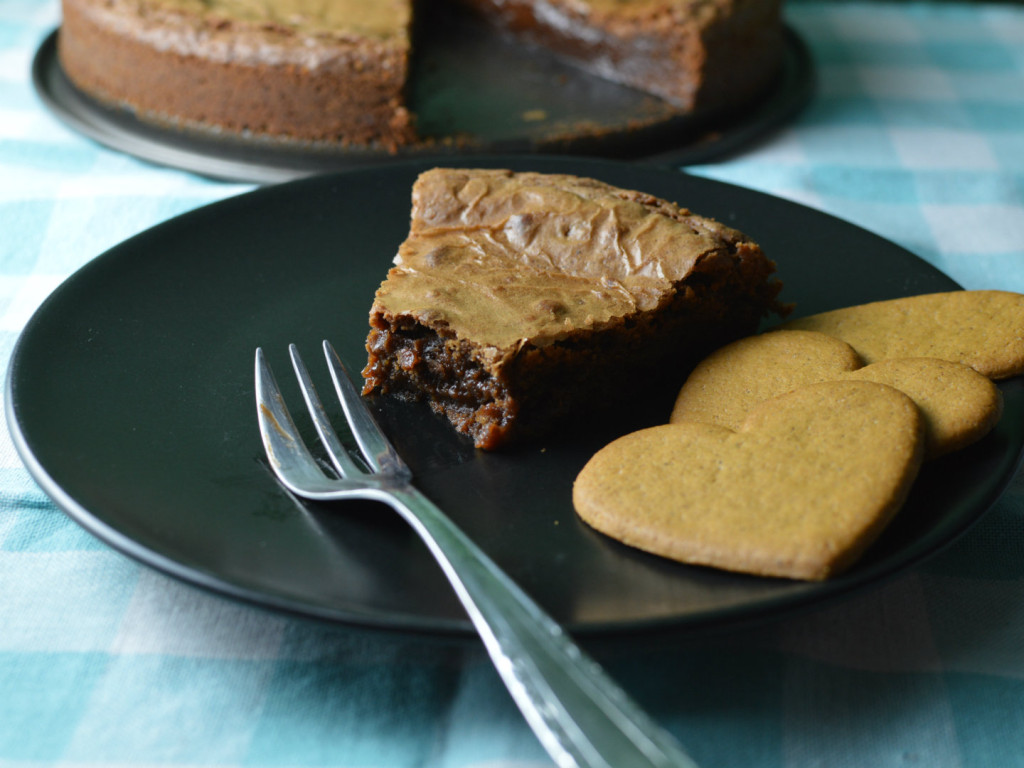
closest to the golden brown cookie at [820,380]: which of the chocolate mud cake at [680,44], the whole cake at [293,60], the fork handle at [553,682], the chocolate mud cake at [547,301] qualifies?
the chocolate mud cake at [547,301]

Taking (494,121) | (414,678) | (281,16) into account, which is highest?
(281,16)

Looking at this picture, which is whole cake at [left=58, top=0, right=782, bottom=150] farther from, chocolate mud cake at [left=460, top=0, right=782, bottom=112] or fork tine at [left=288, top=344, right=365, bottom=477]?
fork tine at [left=288, top=344, right=365, bottom=477]

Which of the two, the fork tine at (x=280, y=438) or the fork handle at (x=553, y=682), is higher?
the fork handle at (x=553, y=682)

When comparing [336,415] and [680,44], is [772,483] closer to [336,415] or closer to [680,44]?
[336,415]

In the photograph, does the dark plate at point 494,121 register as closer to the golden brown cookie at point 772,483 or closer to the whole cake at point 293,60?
the whole cake at point 293,60

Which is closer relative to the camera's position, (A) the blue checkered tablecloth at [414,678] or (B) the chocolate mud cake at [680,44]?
(A) the blue checkered tablecloth at [414,678]

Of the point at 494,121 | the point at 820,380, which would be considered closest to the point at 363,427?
the point at 820,380

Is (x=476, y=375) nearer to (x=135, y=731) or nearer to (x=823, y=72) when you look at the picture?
(x=135, y=731)
